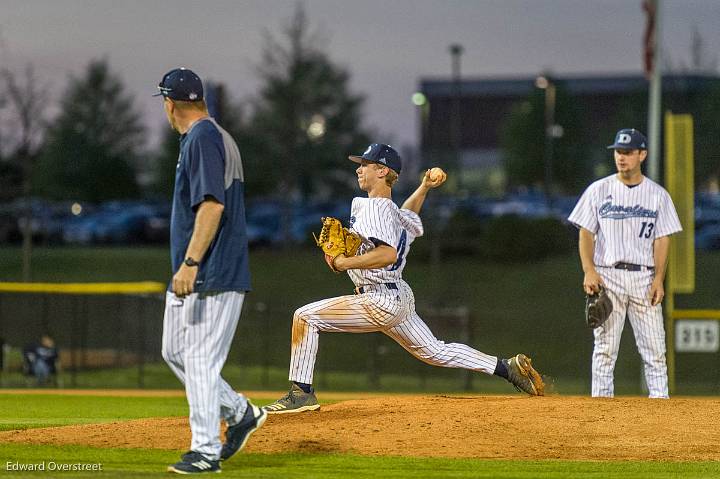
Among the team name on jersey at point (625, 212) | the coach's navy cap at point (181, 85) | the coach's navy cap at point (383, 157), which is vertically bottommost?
the team name on jersey at point (625, 212)

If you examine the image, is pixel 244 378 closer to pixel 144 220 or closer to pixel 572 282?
pixel 572 282

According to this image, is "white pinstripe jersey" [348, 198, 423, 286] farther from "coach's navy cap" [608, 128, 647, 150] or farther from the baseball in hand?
"coach's navy cap" [608, 128, 647, 150]

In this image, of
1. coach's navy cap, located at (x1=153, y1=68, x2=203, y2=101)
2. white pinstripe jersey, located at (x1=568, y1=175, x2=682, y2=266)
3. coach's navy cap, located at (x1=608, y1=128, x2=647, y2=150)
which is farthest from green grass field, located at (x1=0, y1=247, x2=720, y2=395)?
coach's navy cap, located at (x1=153, y1=68, x2=203, y2=101)

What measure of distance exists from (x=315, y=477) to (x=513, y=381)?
262 cm

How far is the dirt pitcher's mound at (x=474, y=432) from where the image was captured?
6.45 m

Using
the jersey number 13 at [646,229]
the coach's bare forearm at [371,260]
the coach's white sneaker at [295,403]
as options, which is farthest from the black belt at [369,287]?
the jersey number 13 at [646,229]

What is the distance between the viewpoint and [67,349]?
85.0 feet

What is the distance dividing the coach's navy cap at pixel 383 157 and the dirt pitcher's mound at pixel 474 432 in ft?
4.98

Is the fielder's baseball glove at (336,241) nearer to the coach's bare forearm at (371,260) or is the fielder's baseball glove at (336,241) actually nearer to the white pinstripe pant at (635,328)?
the coach's bare forearm at (371,260)

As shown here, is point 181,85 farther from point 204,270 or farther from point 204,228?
point 204,270

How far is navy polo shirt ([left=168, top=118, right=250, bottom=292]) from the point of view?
214 inches

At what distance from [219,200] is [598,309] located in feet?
12.5

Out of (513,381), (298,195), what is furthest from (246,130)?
(513,381)

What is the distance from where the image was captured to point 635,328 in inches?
336
